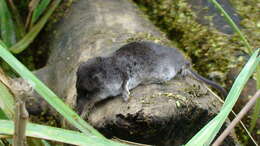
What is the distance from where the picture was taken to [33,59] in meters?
4.95

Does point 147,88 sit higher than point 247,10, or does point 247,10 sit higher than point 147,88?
point 147,88

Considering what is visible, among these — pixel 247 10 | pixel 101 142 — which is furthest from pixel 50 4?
pixel 101 142

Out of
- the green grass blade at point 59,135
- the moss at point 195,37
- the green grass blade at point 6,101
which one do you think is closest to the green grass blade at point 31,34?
the moss at point 195,37

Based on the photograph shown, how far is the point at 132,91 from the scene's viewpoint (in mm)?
2961

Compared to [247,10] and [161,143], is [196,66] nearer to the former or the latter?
[247,10]

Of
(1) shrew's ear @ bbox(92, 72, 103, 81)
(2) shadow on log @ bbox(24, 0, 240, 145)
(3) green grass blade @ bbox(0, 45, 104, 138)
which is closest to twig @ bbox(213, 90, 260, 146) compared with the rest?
(3) green grass blade @ bbox(0, 45, 104, 138)

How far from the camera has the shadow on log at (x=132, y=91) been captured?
2609mm

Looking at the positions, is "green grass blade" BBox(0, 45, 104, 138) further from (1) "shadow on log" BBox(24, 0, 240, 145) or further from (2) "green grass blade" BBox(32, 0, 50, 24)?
(2) "green grass blade" BBox(32, 0, 50, 24)

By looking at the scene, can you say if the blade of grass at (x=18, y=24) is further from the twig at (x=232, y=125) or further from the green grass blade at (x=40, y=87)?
the twig at (x=232, y=125)

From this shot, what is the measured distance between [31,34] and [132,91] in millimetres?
1739

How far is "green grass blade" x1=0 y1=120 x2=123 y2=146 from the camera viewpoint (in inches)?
70.2

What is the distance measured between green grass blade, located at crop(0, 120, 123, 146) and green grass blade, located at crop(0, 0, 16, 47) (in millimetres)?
2709

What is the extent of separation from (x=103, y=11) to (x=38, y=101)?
1.00 metres

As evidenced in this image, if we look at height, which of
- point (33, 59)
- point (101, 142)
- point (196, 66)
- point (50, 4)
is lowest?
point (33, 59)
